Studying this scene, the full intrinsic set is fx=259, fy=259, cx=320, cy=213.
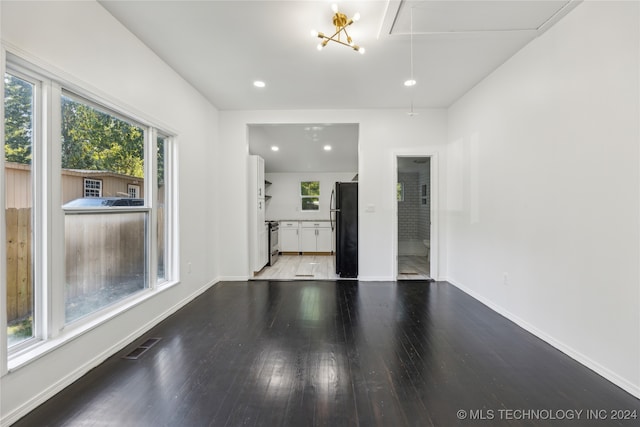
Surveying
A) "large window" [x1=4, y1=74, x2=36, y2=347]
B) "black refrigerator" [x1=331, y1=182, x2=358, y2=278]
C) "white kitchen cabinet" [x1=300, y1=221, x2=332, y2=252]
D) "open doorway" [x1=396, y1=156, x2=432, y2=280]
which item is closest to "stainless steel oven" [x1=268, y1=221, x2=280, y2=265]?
"white kitchen cabinet" [x1=300, y1=221, x2=332, y2=252]

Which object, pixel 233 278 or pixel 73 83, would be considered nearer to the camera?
pixel 73 83

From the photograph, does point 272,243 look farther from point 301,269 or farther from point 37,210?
point 37,210

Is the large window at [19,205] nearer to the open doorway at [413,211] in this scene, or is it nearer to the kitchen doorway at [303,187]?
the kitchen doorway at [303,187]

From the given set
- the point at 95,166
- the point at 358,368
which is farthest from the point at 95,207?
the point at 358,368

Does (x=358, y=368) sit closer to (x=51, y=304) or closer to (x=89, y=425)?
(x=89, y=425)

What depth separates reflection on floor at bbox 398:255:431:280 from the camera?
174 inches

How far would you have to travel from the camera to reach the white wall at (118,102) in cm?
150

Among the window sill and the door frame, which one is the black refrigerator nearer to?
the door frame

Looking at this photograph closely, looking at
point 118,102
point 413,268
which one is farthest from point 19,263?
point 413,268

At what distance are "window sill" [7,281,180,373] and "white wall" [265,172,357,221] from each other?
15.9 feet

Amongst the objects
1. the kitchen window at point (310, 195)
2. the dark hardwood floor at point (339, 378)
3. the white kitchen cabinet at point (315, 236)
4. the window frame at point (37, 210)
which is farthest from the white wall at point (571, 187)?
the kitchen window at point (310, 195)

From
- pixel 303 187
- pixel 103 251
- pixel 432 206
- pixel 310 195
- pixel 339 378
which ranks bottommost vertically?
pixel 339 378

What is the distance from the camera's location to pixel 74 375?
176cm

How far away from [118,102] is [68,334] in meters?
1.80
